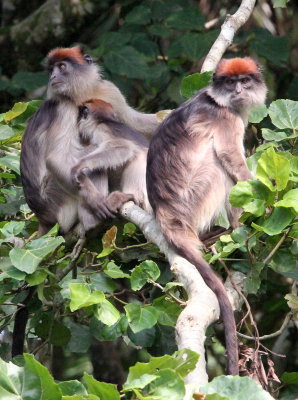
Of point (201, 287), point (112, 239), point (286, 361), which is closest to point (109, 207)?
point (112, 239)

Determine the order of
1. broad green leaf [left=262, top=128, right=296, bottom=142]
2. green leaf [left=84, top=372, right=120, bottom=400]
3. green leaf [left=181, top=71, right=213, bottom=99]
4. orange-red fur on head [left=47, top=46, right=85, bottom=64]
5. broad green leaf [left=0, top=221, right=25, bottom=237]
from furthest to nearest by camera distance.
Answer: orange-red fur on head [left=47, top=46, right=85, bottom=64] → green leaf [left=181, top=71, right=213, bottom=99] → broad green leaf [left=262, top=128, right=296, bottom=142] → broad green leaf [left=0, top=221, right=25, bottom=237] → green leaf [left=84, top=372, right=120, bottom=400]

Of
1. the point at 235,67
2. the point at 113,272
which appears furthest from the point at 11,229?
the point at 235,67

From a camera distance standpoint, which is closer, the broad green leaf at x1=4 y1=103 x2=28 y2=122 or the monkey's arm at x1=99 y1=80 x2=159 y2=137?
the broad green leaf at x1=4 y1=103 x2=28 y2=122

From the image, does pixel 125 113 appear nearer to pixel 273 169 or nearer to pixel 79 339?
pixel 79 339

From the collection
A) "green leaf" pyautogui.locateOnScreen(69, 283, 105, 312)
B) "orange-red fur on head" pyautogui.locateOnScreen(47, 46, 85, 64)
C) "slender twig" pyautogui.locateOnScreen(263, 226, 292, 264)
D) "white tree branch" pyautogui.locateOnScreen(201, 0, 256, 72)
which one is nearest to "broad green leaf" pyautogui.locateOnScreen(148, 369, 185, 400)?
"green leaf" pyautogui.locateOnScreen(69, 283, 105, 312)

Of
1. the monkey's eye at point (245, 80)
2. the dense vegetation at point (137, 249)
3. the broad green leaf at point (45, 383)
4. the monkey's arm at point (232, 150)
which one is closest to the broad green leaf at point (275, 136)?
the dense vegetation at point (137, 249)

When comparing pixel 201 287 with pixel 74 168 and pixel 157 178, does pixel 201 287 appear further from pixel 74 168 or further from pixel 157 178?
pixel 74 168

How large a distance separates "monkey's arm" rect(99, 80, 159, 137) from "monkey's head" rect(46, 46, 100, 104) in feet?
0.29

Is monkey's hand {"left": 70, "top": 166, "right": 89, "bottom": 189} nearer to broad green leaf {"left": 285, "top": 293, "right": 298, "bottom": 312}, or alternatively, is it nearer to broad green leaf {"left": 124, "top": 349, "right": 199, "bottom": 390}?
broad green leaf {"left": 285, "top": 293, "right": 298, "bottom": 312}

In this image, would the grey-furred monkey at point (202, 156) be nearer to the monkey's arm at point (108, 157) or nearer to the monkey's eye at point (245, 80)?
the monkey's eye at point (245, 80)

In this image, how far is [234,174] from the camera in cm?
372

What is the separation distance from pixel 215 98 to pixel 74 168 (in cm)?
85

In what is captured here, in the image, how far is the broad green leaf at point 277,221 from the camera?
2.87 m

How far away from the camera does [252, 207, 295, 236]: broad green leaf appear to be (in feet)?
9.42
